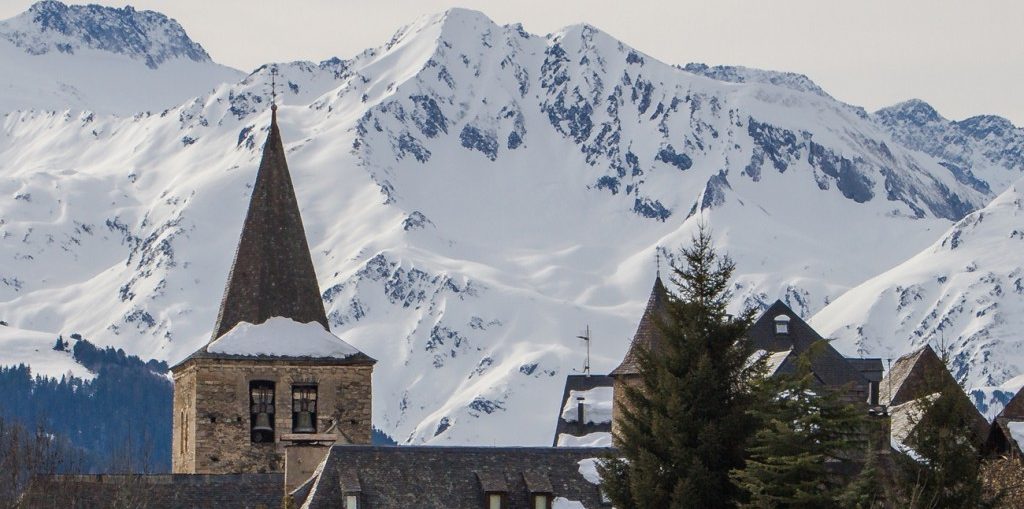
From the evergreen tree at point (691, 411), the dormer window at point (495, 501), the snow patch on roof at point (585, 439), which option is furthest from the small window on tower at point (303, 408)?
the evergreen tree at point (691, 411)

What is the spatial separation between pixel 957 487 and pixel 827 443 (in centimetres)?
303

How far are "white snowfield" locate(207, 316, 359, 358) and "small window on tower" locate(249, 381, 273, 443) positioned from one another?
1.19m

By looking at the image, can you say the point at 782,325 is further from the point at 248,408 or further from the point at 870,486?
the point at 870,486

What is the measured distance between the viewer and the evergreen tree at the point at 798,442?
60.1 meters

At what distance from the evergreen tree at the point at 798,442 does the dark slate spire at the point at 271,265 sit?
28824 mm

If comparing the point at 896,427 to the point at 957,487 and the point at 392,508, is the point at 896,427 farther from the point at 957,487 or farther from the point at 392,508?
the point at 957,487

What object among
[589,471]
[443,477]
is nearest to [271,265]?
[443,477]

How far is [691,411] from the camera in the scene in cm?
6419

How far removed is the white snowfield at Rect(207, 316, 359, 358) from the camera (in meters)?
89.1

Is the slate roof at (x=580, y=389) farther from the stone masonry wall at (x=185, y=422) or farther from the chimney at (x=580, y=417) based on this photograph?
the stone masonry wall at (x=185, y=422)

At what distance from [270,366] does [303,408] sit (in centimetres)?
180

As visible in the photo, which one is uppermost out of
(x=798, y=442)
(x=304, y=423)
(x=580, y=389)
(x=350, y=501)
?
(x=580, y=389)

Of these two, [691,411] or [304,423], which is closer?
[691,411]

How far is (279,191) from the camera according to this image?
91.1 meters
